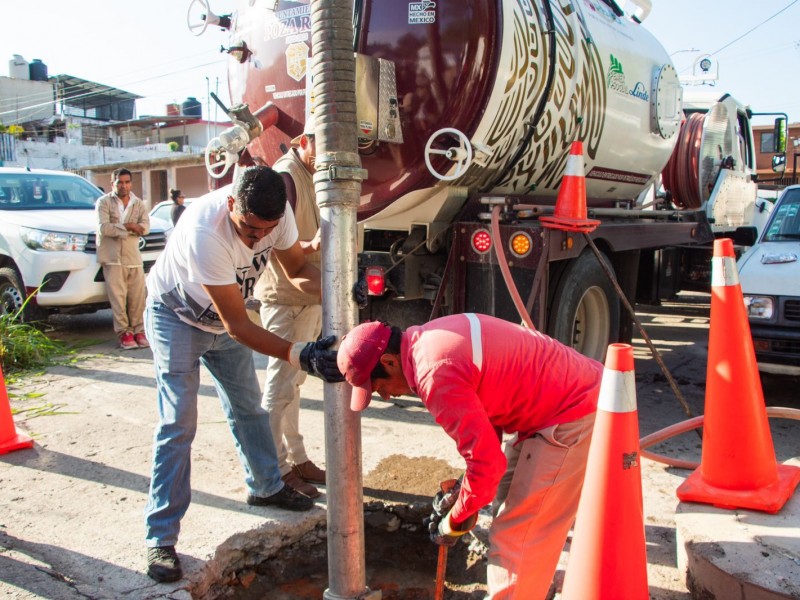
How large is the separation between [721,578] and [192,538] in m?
2.31

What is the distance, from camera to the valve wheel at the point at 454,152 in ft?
12.6

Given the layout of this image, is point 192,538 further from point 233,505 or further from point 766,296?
point 766,296

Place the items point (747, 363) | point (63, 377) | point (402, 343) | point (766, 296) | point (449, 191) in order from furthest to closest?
point (63, 377)
point (766, 296)
point (449, 191)
point (747, 363)
point (402, 343)

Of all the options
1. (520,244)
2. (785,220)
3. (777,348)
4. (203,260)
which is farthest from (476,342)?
(785,220)

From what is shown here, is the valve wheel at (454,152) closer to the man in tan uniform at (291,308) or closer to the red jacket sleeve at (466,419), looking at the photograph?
the man in tan uniform at (291,308)

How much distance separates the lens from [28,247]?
7234 mm

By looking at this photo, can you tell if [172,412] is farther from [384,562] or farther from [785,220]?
[785,220]

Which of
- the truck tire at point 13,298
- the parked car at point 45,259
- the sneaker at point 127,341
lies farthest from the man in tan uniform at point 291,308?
the truck tire at point 13,298

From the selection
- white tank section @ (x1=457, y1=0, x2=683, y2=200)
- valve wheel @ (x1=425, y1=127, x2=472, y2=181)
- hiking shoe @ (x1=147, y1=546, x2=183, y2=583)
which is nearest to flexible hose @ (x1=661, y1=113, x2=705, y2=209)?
white tank section @ (x1=457, y1=0, x2=683, y2=200)

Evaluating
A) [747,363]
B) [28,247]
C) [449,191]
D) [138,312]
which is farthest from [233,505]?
[28,247]

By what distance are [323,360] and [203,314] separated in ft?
2.74

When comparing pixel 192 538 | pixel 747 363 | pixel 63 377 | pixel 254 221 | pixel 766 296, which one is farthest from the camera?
pixel 63 377

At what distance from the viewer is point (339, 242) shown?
8.13ft

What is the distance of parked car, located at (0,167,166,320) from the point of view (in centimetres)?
722
